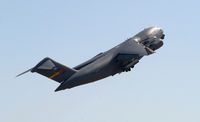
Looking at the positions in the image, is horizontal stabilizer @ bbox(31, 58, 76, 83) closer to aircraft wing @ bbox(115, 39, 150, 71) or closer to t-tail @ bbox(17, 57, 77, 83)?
t-tail @ bbox(17, 57, 77, 83)

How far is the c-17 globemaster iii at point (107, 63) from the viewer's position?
152 feet

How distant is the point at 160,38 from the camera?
59406mm

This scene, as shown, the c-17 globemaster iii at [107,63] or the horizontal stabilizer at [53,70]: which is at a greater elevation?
the horizontal stabilizer at [53,70]

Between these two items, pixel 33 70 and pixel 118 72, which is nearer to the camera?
pixel 33 70

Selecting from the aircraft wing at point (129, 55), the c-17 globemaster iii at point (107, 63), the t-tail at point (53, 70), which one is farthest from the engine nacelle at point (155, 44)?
the t-tail at point (53, 70)

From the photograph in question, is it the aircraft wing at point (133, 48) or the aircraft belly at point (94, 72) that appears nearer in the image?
the aircraft belly at point (94, 72)

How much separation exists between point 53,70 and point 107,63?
714cm

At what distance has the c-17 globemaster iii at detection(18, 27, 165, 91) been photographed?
46188 mm

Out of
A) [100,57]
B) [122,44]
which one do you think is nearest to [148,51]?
[122,44]

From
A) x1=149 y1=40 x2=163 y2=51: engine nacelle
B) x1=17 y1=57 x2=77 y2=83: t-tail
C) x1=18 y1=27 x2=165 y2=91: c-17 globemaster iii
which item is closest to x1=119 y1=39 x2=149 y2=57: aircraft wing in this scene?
x1=18 y1=27 x2=165 y2=91: c-17 globemaster iii

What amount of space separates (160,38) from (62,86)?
19.8 metres

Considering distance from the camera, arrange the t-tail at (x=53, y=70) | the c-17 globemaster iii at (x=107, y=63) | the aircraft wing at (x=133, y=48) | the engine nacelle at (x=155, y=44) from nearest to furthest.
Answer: the t-tail at (x=53, y=70)
the c-17 globemaster iii at (x=107, y=63)
the aircraft wing at (x=133, y=48)
the engine nacelle at (x=155, y=44)

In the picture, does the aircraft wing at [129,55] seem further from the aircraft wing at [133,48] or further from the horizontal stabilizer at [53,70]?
the horizontal stabilizer at [53,70]

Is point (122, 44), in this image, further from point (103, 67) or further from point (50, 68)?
point (50, 68)
